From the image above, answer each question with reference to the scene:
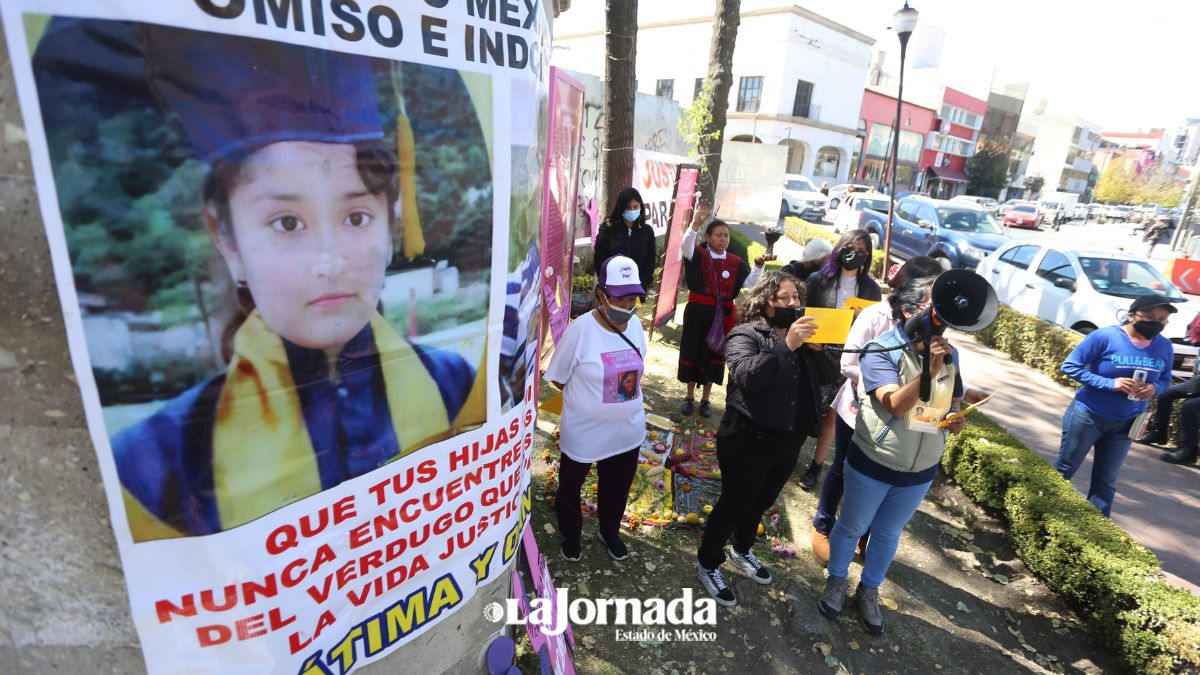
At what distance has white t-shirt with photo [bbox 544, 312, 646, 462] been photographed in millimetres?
2969

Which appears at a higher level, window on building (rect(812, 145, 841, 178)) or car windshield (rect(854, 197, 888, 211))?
window on building (rect(812, 145, 841, 178))

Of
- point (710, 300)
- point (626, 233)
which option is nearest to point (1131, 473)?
point (710, 300)

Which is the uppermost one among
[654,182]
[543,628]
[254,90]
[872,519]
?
[254,90]

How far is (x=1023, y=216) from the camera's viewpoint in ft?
91.4

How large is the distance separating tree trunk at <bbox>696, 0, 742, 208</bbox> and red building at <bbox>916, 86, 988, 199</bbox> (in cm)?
4427

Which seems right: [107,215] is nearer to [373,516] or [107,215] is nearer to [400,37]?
[400,37]

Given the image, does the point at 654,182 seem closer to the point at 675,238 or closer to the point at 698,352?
the point at 675,238

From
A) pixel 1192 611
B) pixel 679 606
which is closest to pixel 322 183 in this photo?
pixel 679 606

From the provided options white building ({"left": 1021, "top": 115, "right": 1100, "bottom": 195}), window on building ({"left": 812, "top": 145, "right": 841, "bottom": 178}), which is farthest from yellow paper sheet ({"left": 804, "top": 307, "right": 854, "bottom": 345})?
white building ({"left": 1021, "top": 115, "right": 1100, "bottom": 195})

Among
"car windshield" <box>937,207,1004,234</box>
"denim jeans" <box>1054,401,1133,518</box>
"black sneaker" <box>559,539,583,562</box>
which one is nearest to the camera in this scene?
"black sneaker" <box>559,539,583,562</box>

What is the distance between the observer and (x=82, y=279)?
1.09 meters

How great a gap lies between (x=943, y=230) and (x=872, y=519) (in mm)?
12467

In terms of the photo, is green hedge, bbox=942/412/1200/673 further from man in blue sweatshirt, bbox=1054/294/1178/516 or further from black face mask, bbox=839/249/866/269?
black face mask, bbox=839/249/866/269

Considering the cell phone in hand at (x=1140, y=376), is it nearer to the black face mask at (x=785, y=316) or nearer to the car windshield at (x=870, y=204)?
the black face mask at (x=785, y=316)
